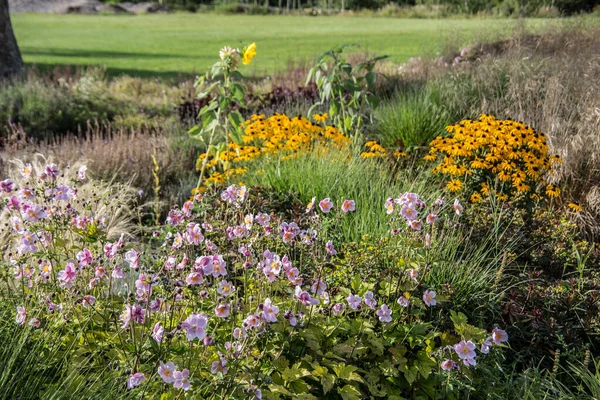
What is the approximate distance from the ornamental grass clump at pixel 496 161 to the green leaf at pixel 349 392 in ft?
8.58

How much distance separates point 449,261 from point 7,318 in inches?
93.7

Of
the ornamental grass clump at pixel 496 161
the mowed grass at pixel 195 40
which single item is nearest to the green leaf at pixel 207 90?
the ornamental grass clump at pixel 496 161

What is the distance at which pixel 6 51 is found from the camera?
1270cm

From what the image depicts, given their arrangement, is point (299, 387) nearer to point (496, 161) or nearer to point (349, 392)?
point (349, 392)

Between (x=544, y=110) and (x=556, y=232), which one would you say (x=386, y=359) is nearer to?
(x=556, y=232)

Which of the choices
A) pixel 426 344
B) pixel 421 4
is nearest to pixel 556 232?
pixel 426 344

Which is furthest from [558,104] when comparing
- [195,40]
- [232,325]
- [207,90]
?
[195,40]

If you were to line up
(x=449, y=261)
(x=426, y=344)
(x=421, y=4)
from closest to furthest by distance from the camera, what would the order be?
(x=426, y=344) < (x=449, y=261) < (x=421, y=4)

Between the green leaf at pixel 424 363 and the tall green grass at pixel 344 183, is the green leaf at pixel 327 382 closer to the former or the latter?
the green leaf at pixel 424 363

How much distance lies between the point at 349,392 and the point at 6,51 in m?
12.5

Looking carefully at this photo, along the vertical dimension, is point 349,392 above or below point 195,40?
above

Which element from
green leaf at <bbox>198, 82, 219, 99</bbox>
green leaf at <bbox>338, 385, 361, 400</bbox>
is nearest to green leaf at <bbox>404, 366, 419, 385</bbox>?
green leaf at <bbox>338, 385, 361, 400</bbox>

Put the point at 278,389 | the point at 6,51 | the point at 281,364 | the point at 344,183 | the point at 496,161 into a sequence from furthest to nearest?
1. the point at 6,51
2. the point at 496,161
3. the point at 344,183
4. the point at 281,364
5. the point at 278,389

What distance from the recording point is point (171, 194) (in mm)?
6160
